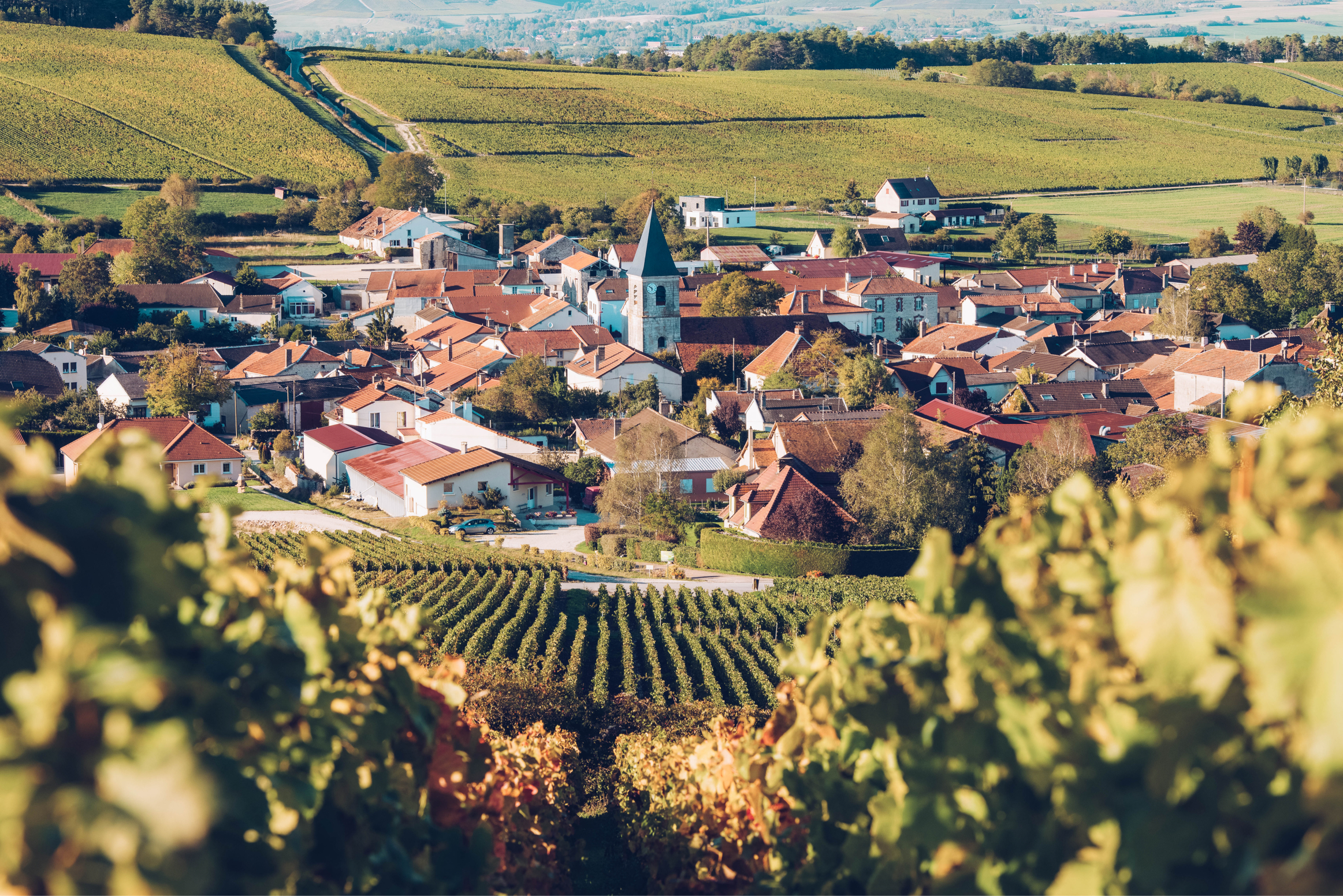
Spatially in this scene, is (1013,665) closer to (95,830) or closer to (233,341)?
(95,830)

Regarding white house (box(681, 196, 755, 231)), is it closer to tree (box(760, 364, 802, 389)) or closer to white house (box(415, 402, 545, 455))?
tree (box(760, 364, 802, 389))

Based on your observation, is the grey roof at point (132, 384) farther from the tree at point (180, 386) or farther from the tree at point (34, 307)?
the tree at point (34, 307)

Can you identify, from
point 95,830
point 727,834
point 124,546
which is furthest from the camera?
point 727,834

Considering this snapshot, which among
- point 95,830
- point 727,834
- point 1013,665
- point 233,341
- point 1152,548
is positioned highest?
point 1152,548

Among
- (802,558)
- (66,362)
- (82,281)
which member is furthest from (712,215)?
(802,558)

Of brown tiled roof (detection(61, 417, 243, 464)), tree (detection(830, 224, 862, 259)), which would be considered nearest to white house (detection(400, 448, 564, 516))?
brown tiled roof (detection(61, 417, 243, 464))

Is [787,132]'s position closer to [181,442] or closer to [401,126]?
[401,126]

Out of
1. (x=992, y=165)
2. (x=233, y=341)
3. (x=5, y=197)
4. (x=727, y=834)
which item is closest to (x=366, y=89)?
(x=5, y=197)
